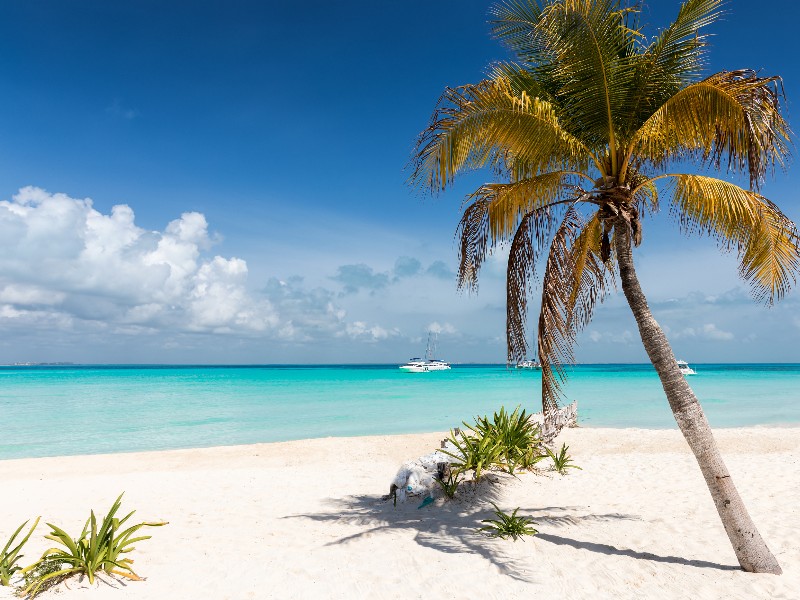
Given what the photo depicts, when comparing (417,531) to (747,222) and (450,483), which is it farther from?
(747,222)

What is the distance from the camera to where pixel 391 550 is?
562 centimetres

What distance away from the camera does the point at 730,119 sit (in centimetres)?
478

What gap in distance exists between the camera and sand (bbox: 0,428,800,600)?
466 cm

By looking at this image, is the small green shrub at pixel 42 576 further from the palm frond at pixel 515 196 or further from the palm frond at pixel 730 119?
the palm frond at pixel 730 119

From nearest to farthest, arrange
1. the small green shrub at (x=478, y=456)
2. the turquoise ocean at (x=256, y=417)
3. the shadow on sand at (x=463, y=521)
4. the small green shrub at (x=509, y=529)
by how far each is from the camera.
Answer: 1. the shadow on sand at (x=463, y=521)
2. the small green shrub at (x=509, y=529)
3. the small green shrub at (x=478, y=456)
4. the turquoise ocean at (x=256, y=417)

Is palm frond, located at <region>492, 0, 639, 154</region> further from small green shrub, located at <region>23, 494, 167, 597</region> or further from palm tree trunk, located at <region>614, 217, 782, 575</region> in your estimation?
small green shrub, located at <region>23, 494, 167, 597</region>

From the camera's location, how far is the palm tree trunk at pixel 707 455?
4836mm

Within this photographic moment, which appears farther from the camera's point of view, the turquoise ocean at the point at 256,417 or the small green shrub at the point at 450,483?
the turquoise ocean at the point at 256,417

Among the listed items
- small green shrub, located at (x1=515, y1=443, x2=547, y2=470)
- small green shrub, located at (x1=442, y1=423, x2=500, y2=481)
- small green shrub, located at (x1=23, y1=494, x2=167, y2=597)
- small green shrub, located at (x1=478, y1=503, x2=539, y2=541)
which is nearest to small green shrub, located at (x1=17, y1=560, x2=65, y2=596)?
small green shrub, located at (x1=23, y1=494, x2=167, y2=597)

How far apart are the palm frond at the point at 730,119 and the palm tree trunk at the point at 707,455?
133 cm

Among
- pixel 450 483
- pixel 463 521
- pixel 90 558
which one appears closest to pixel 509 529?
pixel 463 521

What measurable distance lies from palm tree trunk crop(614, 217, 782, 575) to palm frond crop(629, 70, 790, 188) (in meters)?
1.33

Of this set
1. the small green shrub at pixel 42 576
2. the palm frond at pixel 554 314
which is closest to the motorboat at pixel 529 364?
the palm frond at pixel 554 314

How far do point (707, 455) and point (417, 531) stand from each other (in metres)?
3.54
